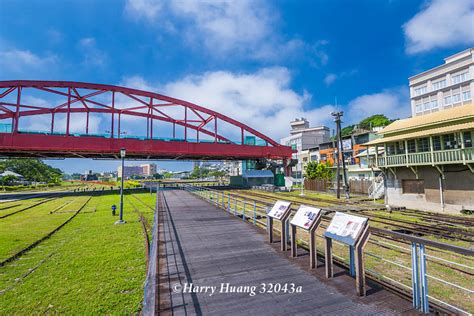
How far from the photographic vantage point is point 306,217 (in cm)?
536

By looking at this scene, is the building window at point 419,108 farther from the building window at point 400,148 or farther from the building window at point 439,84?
the building window at point 400,148

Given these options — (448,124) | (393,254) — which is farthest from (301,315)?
(448,124)

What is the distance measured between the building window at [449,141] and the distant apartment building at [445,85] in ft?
110

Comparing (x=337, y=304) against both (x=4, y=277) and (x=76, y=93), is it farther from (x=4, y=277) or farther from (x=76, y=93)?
(x=76, y=93)

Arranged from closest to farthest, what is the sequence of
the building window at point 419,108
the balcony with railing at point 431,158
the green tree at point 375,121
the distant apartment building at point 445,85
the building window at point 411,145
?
the balcony with railing at point 431,158 → the building window at point 411,145 → the distant apartment building at point 445,85 → the building window at point 419,108 → the green tree at point 375,121

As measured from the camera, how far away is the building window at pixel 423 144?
60.7 ft

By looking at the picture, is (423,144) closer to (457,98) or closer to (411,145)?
(411,145)

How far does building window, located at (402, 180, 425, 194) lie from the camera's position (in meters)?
19.0

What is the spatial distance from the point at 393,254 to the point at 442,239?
417cm

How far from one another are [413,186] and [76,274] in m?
23.0

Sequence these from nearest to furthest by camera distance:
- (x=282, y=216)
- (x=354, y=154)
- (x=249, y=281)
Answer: (x=249, y=281)
(x=282, y=216)
(x=354, y=154)

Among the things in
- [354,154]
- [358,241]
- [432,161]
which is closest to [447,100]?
[354,154]

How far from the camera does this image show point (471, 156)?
15.4 meters

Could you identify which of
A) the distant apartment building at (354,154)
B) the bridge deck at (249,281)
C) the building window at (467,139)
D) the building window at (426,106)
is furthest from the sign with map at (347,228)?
the building window at (426,106)
